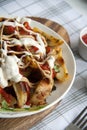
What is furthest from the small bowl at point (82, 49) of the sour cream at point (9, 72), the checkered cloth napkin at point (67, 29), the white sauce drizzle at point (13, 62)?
the sour cream at point (9, 72)

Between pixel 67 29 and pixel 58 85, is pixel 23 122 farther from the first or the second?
pixel 67 29

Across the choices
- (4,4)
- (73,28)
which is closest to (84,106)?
(73,28)

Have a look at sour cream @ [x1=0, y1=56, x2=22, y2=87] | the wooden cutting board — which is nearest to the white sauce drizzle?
sour cream @ [x1=0, y1=56, x2=22, y2=87]

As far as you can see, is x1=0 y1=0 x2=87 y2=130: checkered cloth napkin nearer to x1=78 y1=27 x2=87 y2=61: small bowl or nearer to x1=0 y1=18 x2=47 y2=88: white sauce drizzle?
x1=78 y1=27 x2=87 y2=61: small bowl

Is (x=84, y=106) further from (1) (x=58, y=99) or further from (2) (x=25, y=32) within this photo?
(2) (x=25, y=32)

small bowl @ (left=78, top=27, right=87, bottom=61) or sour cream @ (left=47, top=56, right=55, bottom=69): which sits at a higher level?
sour cream @ (left=47, top=56, right=55, bottom=69)

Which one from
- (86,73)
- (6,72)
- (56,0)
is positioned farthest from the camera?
(56,0)

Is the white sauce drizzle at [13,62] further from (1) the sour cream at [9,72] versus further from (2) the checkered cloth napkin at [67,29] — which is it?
(2) the checkered cloth napkin at [67,29]

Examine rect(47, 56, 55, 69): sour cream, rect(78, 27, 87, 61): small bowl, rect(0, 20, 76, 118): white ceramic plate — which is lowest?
rect(78, 27, 87, 61): small bowl

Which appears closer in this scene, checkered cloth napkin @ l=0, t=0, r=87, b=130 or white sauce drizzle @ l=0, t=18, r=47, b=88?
white sauce drizzle @ l=0, t=18, r=47, b=88
